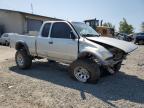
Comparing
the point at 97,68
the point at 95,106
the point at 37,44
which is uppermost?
the point at 37,44

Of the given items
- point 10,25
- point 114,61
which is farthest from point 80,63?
point 10,25

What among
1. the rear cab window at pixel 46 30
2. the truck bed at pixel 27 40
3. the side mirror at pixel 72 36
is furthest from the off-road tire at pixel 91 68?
the truck bed at pixel 27 40

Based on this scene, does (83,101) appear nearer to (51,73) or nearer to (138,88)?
(138,88)

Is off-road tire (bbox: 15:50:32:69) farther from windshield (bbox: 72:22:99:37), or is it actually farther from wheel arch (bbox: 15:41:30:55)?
windshield (bbox: 72:22:99:37)

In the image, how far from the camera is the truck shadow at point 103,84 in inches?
275

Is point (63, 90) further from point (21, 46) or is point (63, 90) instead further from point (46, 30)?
point (21, 46)

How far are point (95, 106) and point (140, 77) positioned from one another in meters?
3.99

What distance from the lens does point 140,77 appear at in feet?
31.6

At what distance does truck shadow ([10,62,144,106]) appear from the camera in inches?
275

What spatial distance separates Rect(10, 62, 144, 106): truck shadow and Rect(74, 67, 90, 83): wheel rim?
19cm

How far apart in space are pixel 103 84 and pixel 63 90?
154 cm

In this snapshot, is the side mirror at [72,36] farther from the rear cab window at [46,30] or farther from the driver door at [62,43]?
the rear cab window at [46,30]

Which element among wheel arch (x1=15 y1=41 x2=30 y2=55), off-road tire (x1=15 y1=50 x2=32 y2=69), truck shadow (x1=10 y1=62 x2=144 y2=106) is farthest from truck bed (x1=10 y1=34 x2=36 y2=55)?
truck shadow (x1=10 y1=62 x2=144 y2=106)

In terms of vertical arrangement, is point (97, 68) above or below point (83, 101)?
above
